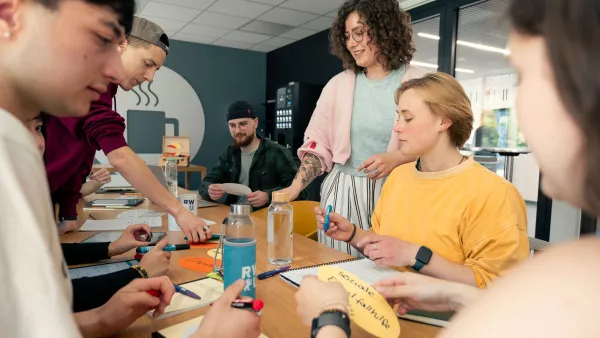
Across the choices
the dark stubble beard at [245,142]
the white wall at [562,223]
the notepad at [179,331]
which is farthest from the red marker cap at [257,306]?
the white wall at [562,223]

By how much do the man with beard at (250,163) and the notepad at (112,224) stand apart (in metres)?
0.78

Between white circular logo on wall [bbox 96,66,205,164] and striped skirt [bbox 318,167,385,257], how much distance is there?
4.49 meters

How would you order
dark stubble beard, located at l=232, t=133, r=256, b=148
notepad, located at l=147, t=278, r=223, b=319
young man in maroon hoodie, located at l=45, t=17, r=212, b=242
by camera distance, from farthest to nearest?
dark stubble beard, located at l=232, t=133, r=256, b=148
young man in maroon hoodie, located at l=45, t=17, r=212, b=242
notepad, located at l=147, t=278, r=223, b=319

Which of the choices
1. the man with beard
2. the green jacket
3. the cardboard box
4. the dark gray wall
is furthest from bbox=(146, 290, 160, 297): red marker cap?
the dark gray wall

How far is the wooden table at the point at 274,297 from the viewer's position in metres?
0.81

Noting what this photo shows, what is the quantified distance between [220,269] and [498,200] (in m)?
0.83

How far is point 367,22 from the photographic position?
1727mm

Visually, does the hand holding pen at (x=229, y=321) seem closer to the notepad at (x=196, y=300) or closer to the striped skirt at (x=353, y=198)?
the notepad at (x=196, y=300)

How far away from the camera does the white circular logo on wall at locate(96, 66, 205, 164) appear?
18.5 ft

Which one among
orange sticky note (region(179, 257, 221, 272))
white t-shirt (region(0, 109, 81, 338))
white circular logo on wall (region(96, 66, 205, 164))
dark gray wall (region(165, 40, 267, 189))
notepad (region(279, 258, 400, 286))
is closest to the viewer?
white t-shirt (region(0, 109, 81, 338))

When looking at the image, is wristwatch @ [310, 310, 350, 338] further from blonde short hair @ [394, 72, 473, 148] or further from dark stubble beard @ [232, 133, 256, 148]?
dark stubble beard @ [232, 133, 256, 148]

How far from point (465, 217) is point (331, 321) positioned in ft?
2.40

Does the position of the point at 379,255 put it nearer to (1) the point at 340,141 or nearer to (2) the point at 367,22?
(1) the point at 340,141

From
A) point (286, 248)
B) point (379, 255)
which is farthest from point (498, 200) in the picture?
point (286, 248)
